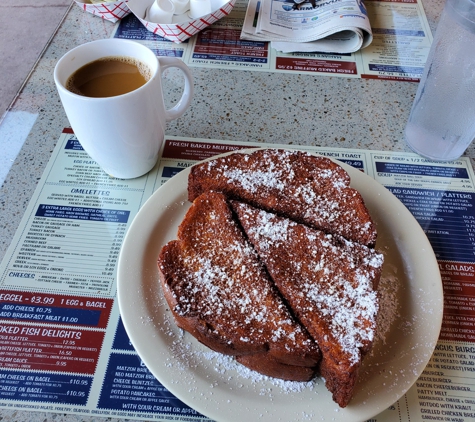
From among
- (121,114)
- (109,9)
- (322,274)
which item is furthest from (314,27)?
(322,274)

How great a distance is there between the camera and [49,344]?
0.78m

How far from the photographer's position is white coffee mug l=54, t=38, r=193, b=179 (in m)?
0.83

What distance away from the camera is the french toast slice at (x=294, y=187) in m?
0.84

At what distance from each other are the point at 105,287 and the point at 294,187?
48 centimetres

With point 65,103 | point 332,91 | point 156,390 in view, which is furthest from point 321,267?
point 332,91

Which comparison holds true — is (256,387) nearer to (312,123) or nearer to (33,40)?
(312,123)

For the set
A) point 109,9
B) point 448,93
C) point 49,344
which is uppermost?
point 448,93

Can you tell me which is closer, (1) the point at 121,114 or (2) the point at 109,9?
(1) the point at 121,114

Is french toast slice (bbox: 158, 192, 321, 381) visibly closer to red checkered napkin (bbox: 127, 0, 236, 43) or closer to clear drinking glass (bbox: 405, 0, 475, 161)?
Result: clear drinking glass (bbox: 405, 0, 475, 161)

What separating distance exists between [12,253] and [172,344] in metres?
0.47

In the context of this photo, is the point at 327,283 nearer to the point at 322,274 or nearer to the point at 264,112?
the point at 322,274

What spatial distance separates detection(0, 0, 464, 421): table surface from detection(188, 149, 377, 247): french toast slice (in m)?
0.24

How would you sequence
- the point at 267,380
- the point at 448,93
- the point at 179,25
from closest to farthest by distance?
the point at 267,380
the point at 448,93
the point at 179,25

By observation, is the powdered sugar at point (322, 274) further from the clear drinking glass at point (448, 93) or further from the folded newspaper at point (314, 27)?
the folded newspaper at point (314, 27)
